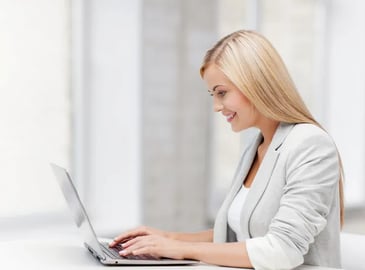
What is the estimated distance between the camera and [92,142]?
3.78 metres

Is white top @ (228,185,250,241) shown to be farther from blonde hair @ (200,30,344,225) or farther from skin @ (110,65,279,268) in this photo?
blonde hair @ (200,30,344,225)

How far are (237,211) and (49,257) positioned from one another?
1.94 ft

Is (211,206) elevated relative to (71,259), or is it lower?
lower

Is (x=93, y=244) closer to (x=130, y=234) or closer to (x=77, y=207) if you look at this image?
(x=77, y=207)

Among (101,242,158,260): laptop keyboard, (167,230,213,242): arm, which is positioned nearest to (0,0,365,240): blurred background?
(167,230,213,242): arm

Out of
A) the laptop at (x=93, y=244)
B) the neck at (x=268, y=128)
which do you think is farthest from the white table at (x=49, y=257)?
the neck at (x=268, y=128)

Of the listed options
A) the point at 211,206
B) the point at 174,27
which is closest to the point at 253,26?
the point at 174,27

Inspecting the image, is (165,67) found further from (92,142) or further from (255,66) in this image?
(255,66)

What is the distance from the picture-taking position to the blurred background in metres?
3.54

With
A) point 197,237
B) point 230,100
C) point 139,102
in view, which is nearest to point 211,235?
point 197,237

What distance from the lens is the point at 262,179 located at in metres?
1.86

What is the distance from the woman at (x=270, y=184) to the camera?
166 cm

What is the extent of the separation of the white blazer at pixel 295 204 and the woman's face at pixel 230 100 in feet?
0.32

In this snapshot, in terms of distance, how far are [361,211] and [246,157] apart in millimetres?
2901
